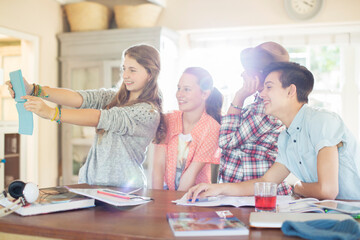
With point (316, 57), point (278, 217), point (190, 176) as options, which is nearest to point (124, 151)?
point (190, 176)

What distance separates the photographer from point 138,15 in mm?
3805

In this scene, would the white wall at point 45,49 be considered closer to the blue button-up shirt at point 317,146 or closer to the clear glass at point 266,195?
the blue button-up shirt at point 317,146

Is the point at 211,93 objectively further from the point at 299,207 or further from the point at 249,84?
the point at 299,207

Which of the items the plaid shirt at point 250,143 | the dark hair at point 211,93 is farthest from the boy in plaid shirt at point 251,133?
the dark hair at point 211,93

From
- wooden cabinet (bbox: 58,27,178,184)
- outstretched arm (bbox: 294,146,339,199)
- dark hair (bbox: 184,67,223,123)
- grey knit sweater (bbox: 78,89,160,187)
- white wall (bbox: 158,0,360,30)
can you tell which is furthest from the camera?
wooden cabinet (bbox: 58,27,178,184)

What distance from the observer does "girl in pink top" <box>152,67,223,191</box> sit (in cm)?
199

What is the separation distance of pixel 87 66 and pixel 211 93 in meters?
2.20

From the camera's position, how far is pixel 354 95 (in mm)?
3844

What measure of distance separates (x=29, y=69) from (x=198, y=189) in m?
2.86

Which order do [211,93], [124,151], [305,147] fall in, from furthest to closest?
[211,93] < [124,151] < [305,147]

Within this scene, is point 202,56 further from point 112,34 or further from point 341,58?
point 341,58

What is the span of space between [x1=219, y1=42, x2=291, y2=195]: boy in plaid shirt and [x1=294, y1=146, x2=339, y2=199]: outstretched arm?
41 cm

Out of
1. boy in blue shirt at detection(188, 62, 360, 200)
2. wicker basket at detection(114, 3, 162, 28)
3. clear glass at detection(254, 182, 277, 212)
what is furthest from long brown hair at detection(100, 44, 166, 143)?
wicker basket at detection(114, 3, 162, 28)

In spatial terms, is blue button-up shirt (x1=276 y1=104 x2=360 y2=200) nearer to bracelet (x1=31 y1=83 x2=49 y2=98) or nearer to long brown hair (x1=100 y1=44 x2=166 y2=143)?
long brown hair (x1=100 y1=44 x2=166 y2=143)
